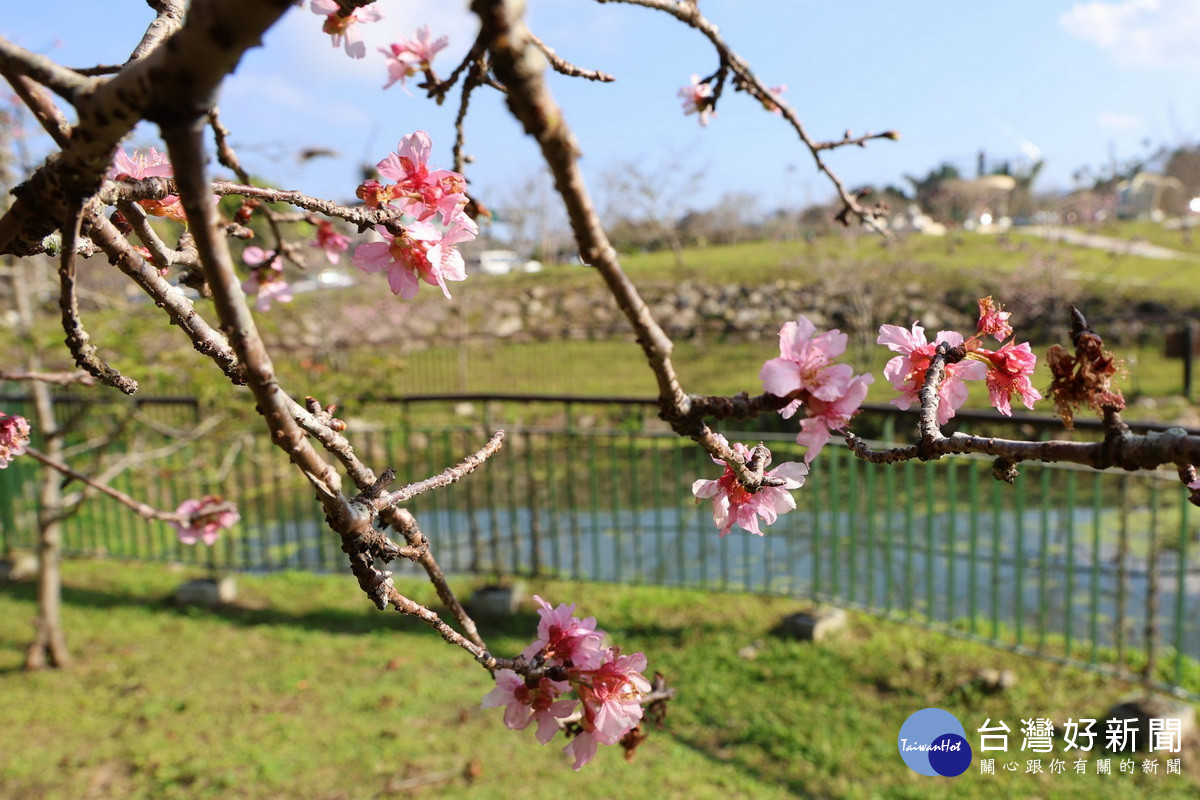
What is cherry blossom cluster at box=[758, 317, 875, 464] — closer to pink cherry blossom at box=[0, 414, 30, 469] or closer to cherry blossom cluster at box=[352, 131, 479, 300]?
cherry blossom cluster at box=[352, 131, 479, 300]

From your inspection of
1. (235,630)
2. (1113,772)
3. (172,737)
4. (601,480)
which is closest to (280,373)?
(235,630)

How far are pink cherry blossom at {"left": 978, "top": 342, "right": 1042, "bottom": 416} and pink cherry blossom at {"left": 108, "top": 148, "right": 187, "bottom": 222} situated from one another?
3.31ft

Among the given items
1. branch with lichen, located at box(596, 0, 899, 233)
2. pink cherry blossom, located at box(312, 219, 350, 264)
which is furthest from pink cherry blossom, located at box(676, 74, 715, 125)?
pink cherry blossom, located at box(312, 219, 350, 264)

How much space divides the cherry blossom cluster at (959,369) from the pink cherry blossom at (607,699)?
46 cm

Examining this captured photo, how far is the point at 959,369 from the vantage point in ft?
3.16

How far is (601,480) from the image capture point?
10258 millimetres

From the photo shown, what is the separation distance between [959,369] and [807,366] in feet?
1.17

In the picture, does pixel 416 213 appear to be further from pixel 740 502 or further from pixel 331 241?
pixel 331 241

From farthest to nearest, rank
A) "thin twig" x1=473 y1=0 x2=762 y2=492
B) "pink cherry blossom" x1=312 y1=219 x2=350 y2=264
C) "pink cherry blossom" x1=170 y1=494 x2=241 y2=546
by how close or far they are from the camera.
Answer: "pink cherry blossom" x1=170 y1=494 x2=241 y2=546 → "pink cherry blossom" x1=312 y1=219 x2=350 y2=264 → "thin twig" x1=473 y1=0 x2=762 y2=492

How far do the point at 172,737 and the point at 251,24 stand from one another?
379cm

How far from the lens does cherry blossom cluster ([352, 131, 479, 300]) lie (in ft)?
3.19

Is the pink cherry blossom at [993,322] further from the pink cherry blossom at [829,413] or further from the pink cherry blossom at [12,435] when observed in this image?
the pink cherry blossom at [12,435]

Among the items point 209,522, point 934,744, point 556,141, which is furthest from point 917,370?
point 934,744

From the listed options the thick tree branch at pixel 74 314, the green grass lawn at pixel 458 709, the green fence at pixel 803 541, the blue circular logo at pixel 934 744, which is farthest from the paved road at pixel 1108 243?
the thick tree branch at pixel 74 314
